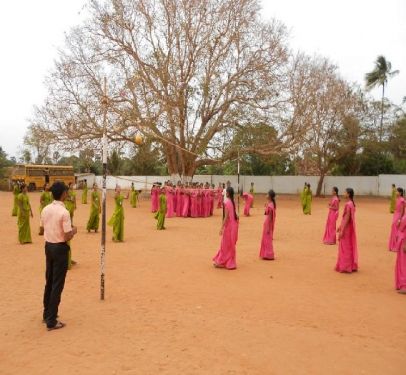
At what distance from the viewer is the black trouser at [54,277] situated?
18.2ft

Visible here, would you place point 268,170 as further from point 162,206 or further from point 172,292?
point 172,292

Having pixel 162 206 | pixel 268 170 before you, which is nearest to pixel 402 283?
pixel 162 206

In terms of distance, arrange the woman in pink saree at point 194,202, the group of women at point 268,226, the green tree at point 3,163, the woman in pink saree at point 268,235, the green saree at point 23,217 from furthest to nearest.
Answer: the green tree at point 3,163, the woman in pink saree at point 194,202, the green saree at point 23,217, the woman in pink saree at point 268,235, the group of women at point 268,226

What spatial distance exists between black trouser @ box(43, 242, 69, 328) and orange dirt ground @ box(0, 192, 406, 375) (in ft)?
0.70

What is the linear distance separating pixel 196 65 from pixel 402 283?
72.4 feet

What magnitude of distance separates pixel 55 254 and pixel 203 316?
2.12 m

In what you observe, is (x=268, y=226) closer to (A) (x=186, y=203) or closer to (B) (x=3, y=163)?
(A) (x=186, y=203)

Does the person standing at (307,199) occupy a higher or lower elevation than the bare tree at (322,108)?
lower

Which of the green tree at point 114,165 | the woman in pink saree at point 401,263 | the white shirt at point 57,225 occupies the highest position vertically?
the green tree at point 114,165

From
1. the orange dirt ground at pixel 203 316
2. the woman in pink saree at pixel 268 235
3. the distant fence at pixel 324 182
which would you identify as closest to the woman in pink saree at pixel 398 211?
the orange dirt ground at pixel 203 316

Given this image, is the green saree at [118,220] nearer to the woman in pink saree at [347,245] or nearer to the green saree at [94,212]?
the green saree at [94,212]

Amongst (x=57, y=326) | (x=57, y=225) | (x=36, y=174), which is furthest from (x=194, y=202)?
(x=36, y=174)

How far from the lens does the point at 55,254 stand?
560cm

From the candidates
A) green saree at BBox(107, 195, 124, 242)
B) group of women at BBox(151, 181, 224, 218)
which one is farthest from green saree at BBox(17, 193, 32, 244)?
group of women at BBox(151, 181, 224, 218)
